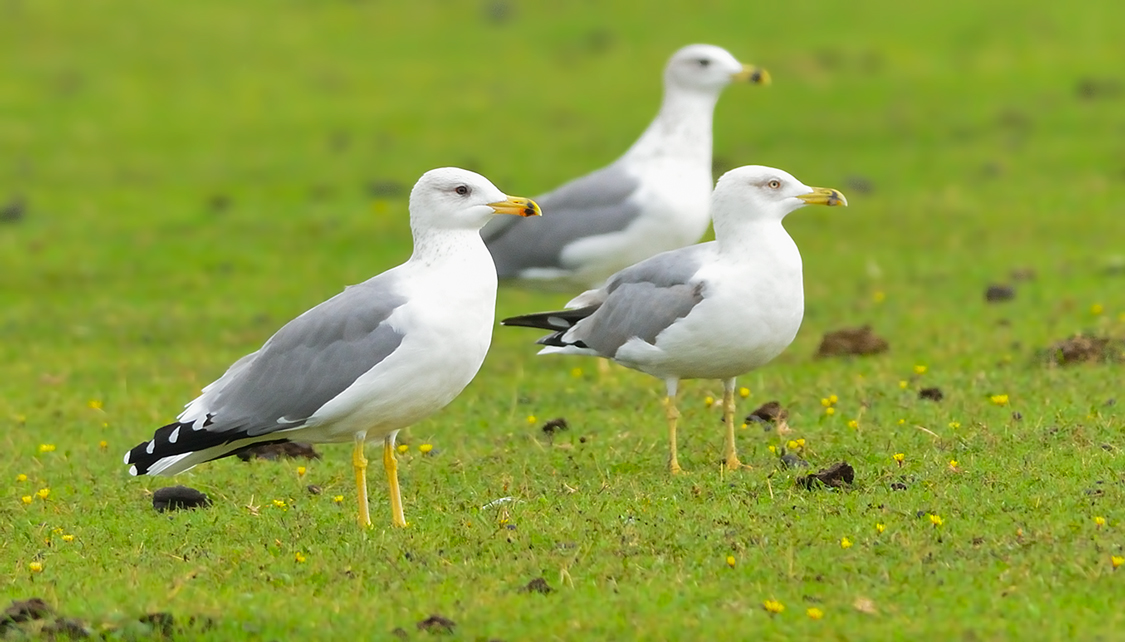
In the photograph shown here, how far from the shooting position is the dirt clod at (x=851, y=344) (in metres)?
12.3

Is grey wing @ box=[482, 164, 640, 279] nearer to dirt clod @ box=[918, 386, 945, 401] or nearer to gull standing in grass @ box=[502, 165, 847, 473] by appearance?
dirt clod @ box=[918, 386, 945, 401]

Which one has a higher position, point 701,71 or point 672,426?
point 701,71

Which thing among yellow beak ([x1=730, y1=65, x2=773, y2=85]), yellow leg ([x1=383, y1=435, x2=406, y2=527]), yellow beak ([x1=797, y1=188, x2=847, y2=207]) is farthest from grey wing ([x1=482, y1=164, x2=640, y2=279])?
yellow leg ([x1=383, y1=435, x2=406, y2=527])

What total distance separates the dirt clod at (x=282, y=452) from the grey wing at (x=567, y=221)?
318 cm

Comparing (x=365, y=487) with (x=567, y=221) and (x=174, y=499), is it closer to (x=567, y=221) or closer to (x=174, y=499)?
(x=174, y=499)

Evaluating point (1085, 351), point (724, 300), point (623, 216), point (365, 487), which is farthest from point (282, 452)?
point (1085, 351)

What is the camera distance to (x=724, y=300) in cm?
860

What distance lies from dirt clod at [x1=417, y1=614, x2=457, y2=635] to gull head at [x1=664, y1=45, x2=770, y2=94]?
26.6ft

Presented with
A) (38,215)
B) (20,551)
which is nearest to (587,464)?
(20,551)

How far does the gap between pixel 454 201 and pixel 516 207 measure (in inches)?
13.6

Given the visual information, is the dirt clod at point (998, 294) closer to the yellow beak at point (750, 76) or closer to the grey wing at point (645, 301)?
the yellow beak at point (750, 76)

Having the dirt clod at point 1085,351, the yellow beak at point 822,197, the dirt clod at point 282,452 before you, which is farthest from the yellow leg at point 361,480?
the dirt clod at point 1085,351

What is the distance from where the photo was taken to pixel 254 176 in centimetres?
2262

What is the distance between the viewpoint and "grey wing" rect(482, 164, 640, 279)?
12.8 metres
